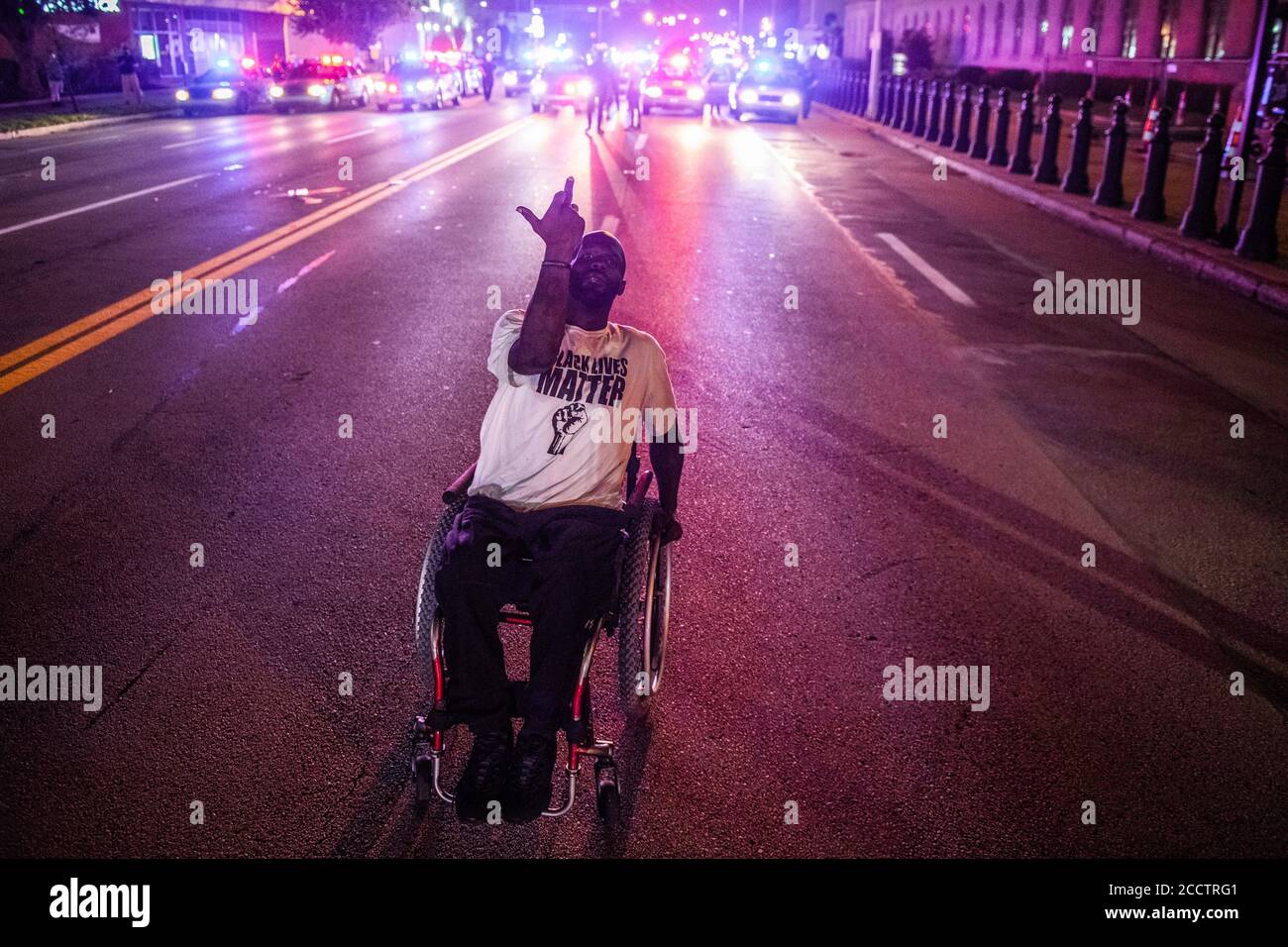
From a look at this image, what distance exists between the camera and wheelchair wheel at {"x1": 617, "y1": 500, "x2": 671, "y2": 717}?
3234mm

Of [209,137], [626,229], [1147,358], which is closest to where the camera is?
[1147,358]

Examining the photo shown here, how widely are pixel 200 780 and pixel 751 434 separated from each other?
3772mm

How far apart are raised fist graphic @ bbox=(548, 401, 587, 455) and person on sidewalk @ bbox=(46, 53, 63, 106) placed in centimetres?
3854

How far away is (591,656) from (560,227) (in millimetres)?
1236

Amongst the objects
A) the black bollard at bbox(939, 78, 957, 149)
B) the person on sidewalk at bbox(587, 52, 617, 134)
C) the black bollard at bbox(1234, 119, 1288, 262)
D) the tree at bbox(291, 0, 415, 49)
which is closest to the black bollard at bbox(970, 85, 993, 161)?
the black bollard at bbox(939, 78, 957, 149)

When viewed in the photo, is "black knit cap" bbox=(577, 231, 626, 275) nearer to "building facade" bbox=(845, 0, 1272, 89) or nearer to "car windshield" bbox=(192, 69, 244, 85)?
"building facade" bbox=(845, 0, 1272, 89)

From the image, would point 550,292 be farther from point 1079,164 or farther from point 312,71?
point 312,71

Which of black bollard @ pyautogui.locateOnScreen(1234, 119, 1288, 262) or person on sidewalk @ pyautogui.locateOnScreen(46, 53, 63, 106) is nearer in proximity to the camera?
black bollard @ pyautogui.locateOnScreen(1234, 119, 1288, 262)

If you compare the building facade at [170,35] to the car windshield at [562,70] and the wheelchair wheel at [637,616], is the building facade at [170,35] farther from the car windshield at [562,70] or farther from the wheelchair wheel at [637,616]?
the wheelchair wheel at [637,616]

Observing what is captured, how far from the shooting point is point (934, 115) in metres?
26.4

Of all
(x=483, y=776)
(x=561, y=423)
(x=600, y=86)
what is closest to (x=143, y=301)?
(x=561, y=423)
